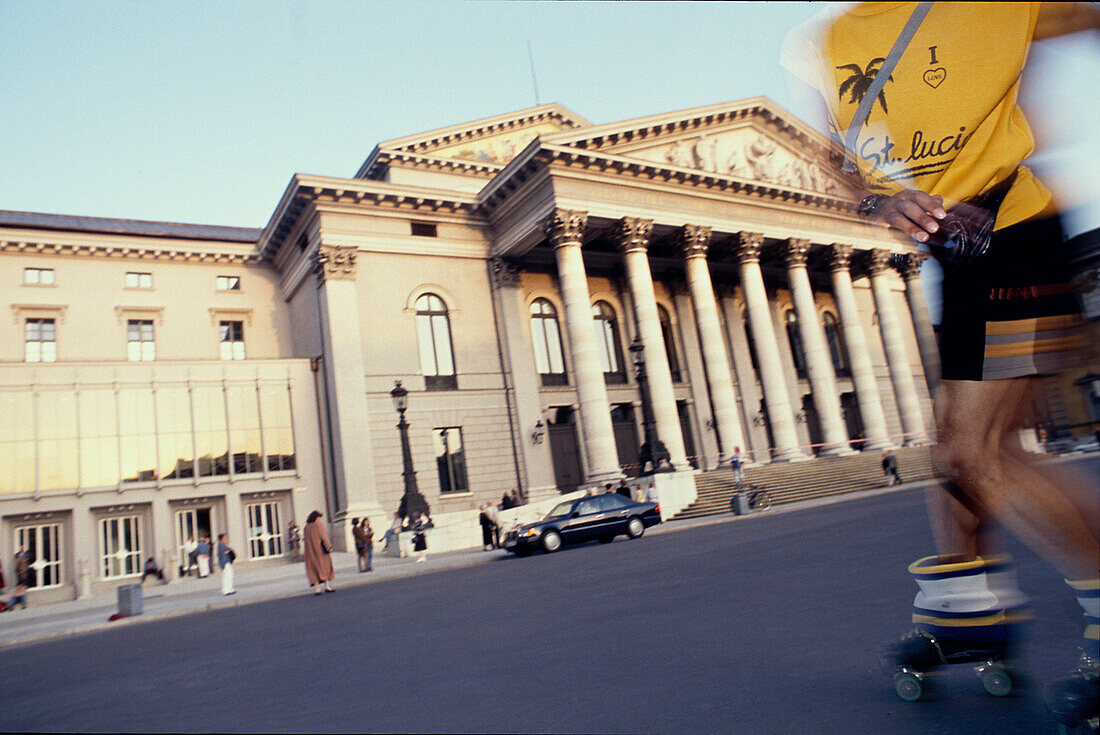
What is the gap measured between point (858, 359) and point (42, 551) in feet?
113

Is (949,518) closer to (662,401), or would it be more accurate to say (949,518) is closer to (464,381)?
(662,401)

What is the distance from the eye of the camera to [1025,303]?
88.2 inches

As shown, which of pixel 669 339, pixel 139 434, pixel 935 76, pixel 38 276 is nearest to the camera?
pixel 935 76

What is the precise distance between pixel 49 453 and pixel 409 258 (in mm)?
14333

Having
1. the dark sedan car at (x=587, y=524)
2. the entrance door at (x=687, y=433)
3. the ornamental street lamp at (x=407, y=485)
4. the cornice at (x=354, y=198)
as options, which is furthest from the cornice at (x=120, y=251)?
the dark sedan car at (x=587, y=524)

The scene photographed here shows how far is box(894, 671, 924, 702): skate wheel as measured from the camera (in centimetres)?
287

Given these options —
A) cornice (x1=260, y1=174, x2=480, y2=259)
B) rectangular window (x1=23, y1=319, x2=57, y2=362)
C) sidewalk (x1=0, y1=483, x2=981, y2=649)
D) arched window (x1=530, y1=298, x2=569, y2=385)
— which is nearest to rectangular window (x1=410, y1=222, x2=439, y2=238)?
cornice (x1=260, y1=174, x2=480, y2=259)

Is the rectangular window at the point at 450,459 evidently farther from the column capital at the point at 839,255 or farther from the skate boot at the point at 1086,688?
the skate boot at the point at 1086,688

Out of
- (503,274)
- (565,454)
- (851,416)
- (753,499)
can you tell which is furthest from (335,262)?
(851,416)

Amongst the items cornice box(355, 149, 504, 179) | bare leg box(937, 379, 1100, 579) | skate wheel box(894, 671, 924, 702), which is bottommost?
skate wheel box(894, 671, 924, 702)

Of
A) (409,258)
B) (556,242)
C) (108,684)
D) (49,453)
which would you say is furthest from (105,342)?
(108,684)

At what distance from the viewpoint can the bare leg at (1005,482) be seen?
215 cm

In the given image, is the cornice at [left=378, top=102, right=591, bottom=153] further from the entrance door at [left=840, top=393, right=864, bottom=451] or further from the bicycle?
the entrance door at [left=840, top=393, right=864, bottom=451]

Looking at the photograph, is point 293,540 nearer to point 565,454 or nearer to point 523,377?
point 523,377
